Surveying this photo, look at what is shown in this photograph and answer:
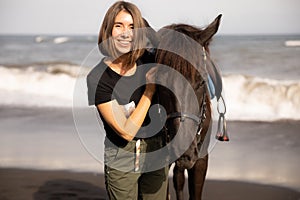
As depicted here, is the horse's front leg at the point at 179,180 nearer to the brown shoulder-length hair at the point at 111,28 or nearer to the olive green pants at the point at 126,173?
the olive green pants at the point at 126,173

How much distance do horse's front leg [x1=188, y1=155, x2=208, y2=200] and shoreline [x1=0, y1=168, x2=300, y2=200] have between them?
139cm

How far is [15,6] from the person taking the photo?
1745 centimetres

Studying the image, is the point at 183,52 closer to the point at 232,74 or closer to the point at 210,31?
the point at 210,31

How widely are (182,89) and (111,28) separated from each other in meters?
0.45

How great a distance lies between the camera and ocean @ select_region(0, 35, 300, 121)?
9.81m

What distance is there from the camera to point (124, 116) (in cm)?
229

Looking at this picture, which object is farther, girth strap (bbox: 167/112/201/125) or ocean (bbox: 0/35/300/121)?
ocean (bbox: 0/35/300/121)

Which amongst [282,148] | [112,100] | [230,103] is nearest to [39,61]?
[230,103]

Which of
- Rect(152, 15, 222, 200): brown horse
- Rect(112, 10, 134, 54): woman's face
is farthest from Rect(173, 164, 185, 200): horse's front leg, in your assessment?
Rect(112, 10, 134, 54): woman's face

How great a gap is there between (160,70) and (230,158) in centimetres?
386

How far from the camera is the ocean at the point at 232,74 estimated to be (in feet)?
32.2

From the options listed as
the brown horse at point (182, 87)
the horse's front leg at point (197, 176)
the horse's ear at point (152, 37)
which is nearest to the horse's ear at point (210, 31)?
the brown horse at point (182, 87)

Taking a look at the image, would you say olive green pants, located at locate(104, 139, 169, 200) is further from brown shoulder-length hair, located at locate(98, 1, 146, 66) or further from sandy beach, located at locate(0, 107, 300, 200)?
sandy beach, located at locate(0, 107, 300, 200)

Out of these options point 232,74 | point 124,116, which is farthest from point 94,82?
point 232,74
